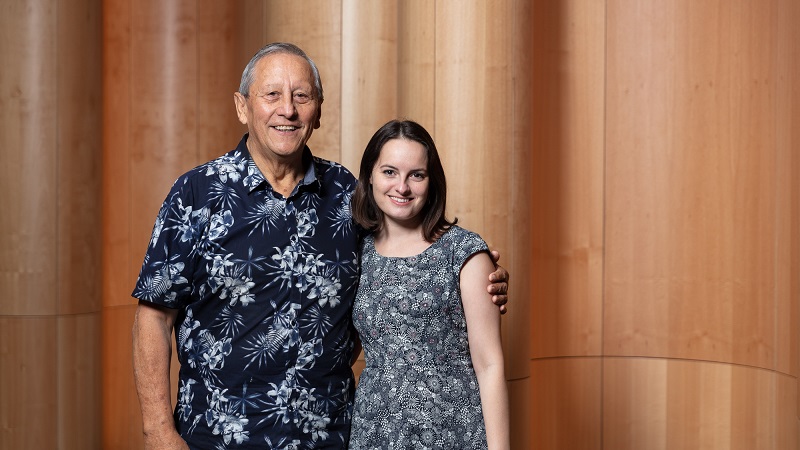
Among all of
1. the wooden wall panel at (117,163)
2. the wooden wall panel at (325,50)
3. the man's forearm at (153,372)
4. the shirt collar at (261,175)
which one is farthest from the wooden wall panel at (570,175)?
the man's forearm at (153,372)

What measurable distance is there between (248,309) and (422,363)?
39cm

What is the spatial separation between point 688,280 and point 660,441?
25.1 inches

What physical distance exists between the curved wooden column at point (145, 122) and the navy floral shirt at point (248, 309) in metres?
1.96

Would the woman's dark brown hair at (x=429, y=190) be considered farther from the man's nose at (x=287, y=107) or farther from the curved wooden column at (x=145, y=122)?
the curved wooden column at (x=145, y=122)

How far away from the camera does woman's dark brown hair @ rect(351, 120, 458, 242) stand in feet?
7.41

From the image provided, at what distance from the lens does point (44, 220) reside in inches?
143

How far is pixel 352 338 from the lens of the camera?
7.61ft

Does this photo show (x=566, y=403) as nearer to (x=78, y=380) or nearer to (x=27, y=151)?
(x=78, y=380)

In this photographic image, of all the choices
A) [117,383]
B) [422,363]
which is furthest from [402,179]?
[117,383]

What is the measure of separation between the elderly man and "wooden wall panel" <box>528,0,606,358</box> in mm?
1860

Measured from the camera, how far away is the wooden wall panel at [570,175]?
159 inches

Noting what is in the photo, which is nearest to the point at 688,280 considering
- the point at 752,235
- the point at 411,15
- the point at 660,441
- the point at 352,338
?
the point at 752,235

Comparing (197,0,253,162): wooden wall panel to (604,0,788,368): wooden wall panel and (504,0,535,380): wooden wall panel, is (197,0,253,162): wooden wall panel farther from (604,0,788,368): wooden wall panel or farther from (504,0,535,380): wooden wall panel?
(604,0,788,368): wooden wall panel

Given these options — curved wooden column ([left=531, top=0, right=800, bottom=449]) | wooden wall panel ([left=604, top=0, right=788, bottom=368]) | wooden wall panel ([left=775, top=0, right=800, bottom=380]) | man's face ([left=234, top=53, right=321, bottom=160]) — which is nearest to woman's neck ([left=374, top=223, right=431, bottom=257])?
→ man's face ([left=234, top=53, right=321, bottom=160])
